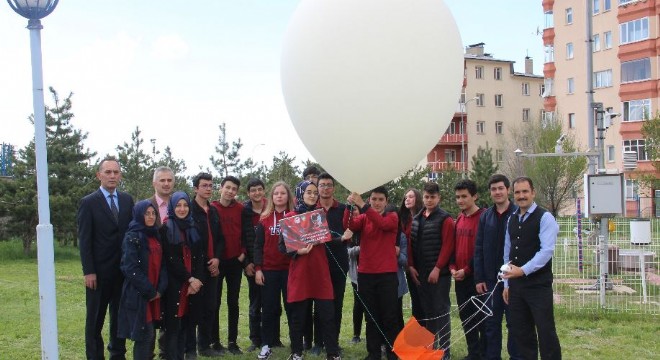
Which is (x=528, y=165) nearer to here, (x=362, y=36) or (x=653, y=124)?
(x=653, y=124)

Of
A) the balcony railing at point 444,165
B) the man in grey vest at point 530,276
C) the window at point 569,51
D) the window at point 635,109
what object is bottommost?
the man in grey vest at point 530,276

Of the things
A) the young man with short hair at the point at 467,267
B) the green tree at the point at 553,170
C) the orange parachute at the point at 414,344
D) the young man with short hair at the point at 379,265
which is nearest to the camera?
the orange parachute at the point at 414,344

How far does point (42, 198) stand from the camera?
4457 millimetres

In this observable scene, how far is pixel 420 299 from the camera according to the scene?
617 centimetres

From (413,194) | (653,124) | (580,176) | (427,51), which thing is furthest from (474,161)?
(427,51)

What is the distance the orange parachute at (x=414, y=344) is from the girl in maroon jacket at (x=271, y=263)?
1216 millimetres

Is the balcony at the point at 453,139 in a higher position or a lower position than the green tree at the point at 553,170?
higher

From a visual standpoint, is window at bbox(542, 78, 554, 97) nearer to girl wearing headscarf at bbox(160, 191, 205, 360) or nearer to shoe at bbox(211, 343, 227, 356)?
shoe at bbox(211, 343, 227, 356)

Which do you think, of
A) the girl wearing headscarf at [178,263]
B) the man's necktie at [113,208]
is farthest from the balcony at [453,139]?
the man's necktie at [113,208]

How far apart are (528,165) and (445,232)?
1156 inches

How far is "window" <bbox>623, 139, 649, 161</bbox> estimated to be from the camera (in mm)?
34062

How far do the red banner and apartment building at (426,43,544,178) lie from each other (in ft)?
146

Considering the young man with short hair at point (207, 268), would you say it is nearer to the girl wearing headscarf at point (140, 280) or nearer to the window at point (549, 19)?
the girl wearing headscarf at point (140, 280)

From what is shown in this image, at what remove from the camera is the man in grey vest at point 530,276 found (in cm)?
489
